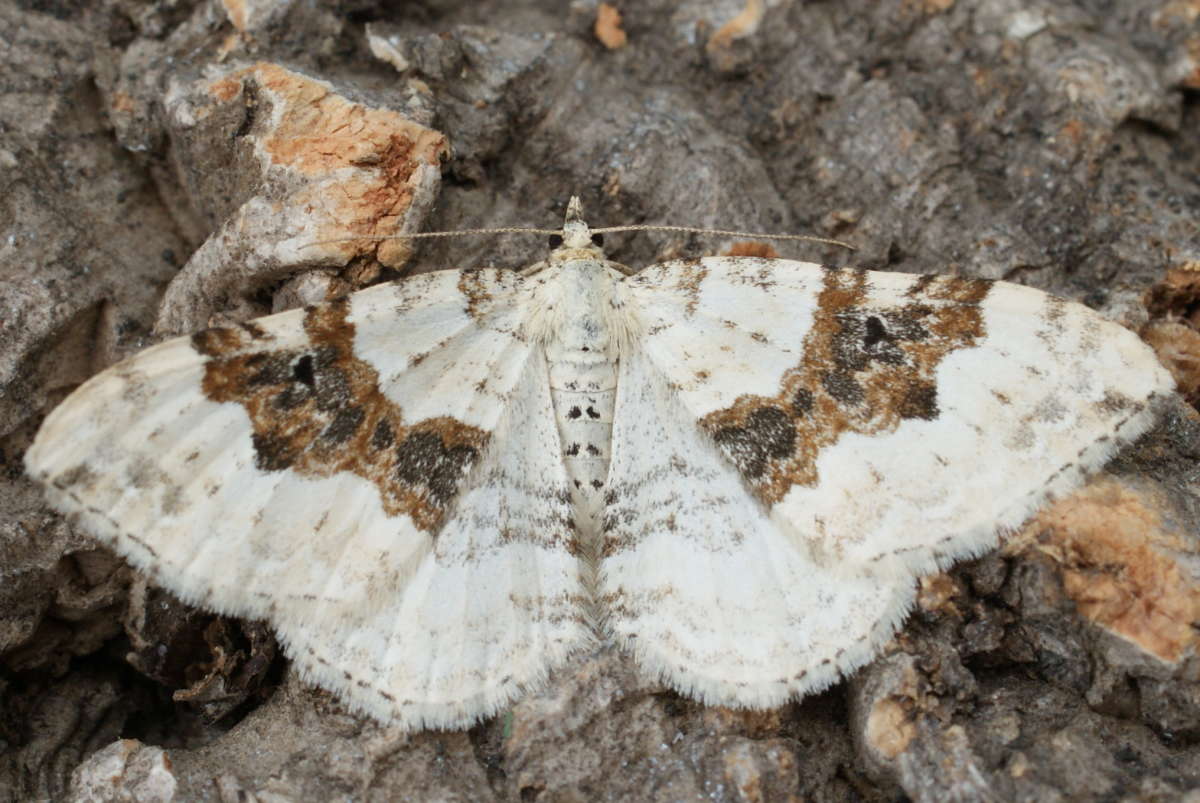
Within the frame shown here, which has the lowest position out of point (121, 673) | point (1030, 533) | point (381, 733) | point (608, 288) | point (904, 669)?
point (121, 673)

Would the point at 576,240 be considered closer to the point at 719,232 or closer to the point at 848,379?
the point at 719,232

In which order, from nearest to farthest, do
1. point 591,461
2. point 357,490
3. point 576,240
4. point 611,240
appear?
point 357,490
point 591,461
point 576,240
point 611,240

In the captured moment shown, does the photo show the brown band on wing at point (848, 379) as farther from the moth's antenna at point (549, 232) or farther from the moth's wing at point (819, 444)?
the moth's antenna at point (549, 232)

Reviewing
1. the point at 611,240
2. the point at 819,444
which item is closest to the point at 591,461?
the point at 819,444

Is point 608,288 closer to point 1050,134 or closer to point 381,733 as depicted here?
point 381,733

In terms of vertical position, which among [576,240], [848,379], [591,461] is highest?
[576,240]

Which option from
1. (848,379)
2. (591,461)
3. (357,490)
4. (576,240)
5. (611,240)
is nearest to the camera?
(357,490)

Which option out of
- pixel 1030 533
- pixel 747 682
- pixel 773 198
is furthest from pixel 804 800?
pixel 773 198
